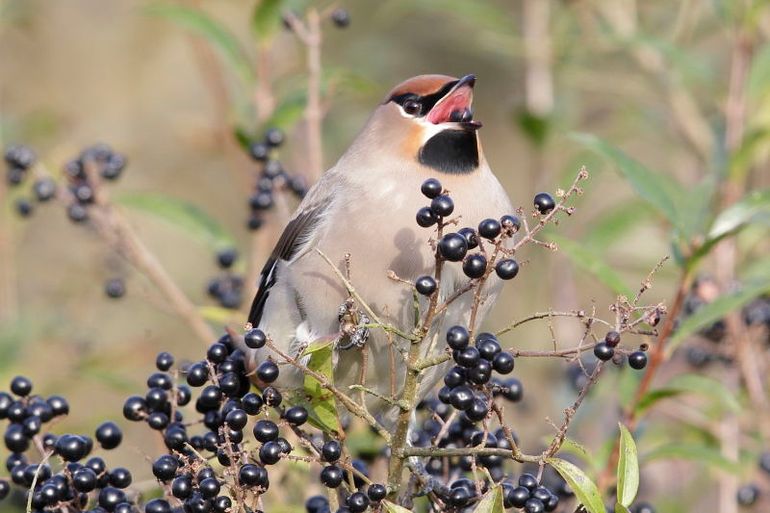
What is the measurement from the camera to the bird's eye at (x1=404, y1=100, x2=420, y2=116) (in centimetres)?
437

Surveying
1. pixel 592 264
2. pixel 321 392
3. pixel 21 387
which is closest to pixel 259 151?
pixel 592 264

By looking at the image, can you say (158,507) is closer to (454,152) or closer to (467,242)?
(467,242)

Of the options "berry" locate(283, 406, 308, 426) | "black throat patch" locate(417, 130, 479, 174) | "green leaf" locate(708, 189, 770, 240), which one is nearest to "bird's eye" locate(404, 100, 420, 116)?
"black throat patch" locate(417, 130, 479, 174)

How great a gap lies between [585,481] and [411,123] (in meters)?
1.86

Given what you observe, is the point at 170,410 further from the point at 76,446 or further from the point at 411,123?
the point at 411,123

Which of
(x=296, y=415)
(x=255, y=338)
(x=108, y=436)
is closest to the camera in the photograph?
(x=255, y=338)

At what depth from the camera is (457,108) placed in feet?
13.8

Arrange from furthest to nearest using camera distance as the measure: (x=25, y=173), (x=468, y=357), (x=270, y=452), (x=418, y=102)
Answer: (x=25, y=173), (x=418, y=102), (x=270, y=452), (x=468, y=357)

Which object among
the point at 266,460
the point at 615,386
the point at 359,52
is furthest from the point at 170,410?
the point at 359,52

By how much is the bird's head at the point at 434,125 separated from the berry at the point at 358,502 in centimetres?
150

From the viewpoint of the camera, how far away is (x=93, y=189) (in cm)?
451

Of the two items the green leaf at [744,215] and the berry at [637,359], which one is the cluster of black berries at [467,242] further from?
the green leaf at [744,215]

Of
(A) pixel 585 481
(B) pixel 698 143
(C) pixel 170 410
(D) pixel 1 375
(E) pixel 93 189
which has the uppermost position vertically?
(B) pixel 698 143

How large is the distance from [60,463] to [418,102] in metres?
1.82
